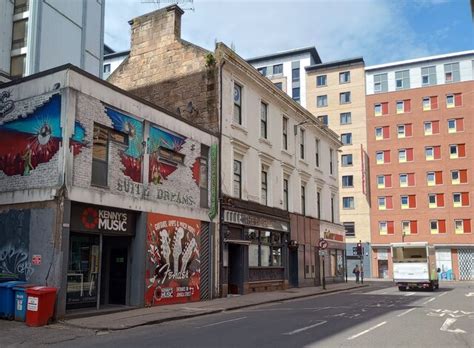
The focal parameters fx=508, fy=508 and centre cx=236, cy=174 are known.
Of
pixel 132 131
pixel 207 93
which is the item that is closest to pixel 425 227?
pixel 207 93

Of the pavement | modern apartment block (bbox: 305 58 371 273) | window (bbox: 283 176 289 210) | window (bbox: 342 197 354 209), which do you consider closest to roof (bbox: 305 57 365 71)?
modern apartment block (bbox: 305 58 371 273)

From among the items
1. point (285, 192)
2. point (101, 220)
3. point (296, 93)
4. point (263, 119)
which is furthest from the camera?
point (296, 93)

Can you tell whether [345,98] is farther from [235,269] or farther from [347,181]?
[235,269]

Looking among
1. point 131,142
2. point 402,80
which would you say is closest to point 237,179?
point 131,142

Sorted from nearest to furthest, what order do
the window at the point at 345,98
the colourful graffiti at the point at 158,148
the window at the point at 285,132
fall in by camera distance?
the colourful graffiti at the point at 158,148, the window at the point at 285,132, the window at the point at 345,98

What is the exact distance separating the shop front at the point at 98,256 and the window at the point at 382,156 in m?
52.5

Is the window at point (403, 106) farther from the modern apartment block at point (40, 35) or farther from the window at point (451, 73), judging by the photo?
the modern apartment block at point (40, 35)

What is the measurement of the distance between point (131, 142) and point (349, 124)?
52964 mm

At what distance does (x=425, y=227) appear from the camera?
2399 inches

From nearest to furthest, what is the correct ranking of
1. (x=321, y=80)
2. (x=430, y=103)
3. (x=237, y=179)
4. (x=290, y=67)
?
1. (x=237, y=179)
2. (x=430, y=103)
3. (x=321, y=80)
4. (x=290, y=67)

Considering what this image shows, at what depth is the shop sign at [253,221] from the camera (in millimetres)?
22953

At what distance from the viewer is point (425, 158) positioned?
6294 centimetres

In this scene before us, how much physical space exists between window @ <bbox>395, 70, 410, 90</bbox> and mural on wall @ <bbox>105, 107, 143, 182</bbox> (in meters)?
55.1

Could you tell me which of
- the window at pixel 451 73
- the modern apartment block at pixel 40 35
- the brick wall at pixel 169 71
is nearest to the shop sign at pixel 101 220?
the brick wall at pixel 169 71
